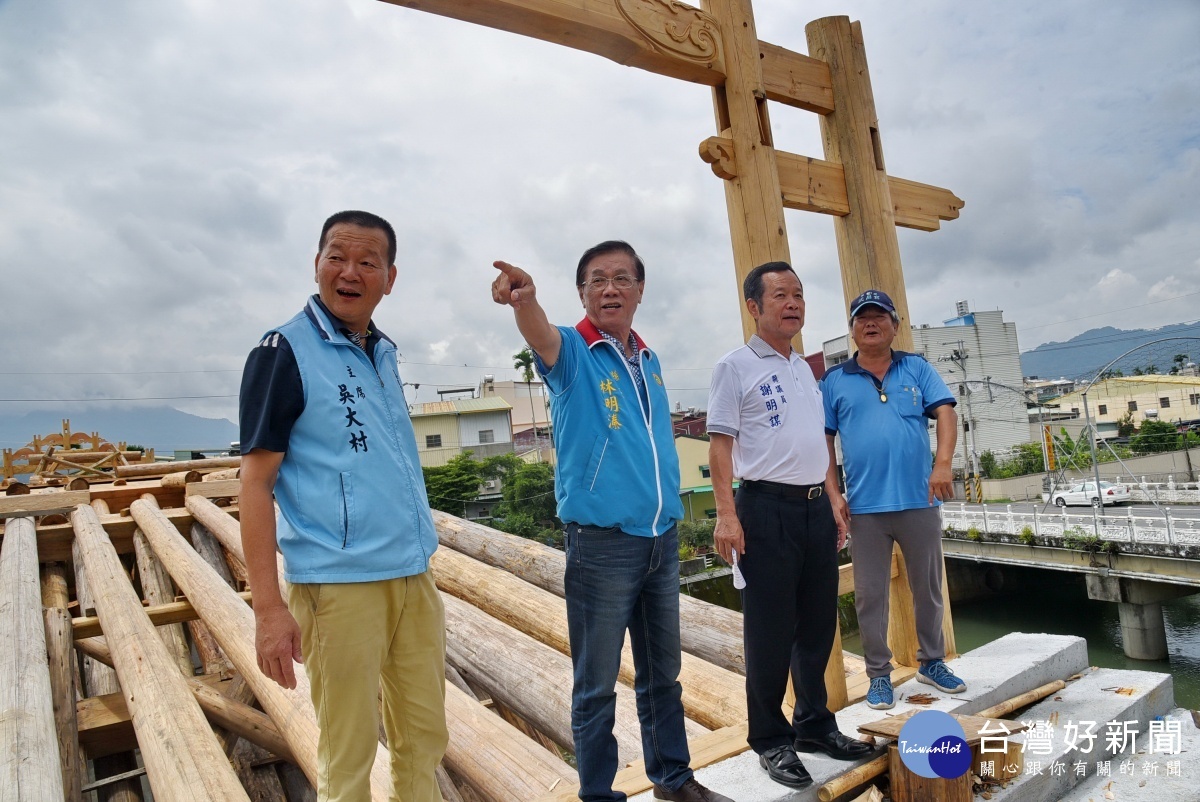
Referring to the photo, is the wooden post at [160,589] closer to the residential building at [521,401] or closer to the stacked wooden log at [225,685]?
the stacked wooden log at [225,685]

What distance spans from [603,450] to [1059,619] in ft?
78.2

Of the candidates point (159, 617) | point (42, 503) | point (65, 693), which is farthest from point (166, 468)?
point (65, 693)

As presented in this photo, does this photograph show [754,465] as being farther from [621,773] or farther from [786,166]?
[786,166]

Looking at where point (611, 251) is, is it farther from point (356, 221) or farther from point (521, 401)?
point (521, 401)

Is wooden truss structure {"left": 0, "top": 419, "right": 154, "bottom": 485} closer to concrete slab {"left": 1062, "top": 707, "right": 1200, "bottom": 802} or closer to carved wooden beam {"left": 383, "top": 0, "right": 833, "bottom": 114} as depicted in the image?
carved wooden beam {"left": 383, "top": 0, "right": 833, "bottom": 114}

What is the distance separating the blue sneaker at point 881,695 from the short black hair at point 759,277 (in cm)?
163

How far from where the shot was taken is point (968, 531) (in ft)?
68.9

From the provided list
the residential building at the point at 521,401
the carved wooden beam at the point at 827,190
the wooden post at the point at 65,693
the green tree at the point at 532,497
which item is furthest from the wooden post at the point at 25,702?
the residential building at the point at 521,401

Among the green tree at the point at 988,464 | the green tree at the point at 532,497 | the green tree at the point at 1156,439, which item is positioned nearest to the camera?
the green tree at the point at 532,497

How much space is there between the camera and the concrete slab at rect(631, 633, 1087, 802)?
2254 millimetres

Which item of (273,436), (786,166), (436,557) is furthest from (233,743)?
(786,166)

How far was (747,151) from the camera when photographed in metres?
3.02

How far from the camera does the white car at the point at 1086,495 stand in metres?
24.0

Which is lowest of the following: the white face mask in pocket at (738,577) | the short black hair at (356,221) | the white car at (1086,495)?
the white car at (1086,495)
